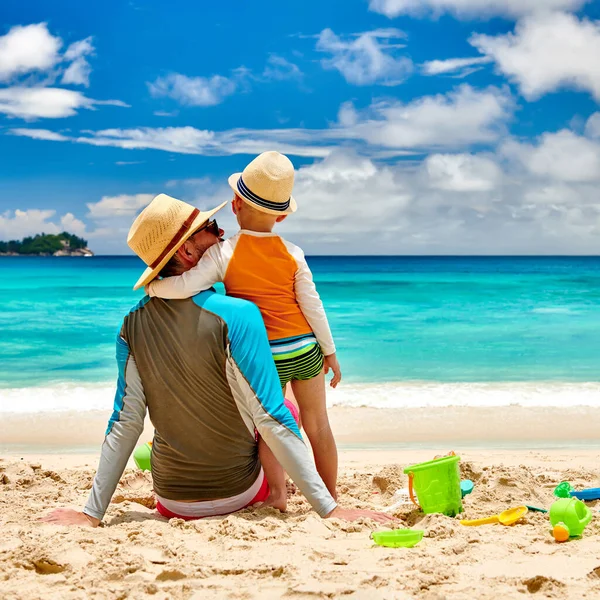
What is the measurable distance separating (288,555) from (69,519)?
0.98 m

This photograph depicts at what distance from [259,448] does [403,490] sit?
1005 mm

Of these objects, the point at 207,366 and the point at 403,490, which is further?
the point at 403,490

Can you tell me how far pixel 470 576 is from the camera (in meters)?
2.38

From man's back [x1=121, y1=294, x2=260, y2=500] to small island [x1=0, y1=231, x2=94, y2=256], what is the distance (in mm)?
93501

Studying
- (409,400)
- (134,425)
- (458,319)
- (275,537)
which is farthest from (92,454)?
(458,319)

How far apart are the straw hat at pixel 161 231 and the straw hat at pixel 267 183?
11.6 inches

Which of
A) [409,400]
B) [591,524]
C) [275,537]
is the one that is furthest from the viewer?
[409,400]

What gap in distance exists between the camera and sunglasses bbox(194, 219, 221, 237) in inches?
119

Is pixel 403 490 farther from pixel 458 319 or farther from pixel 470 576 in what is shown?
pixel 458 319

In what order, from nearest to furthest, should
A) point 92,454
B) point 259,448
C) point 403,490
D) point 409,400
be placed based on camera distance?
1. point 259,448
2. point 403,490
3. point 92,454
4. point 409,400

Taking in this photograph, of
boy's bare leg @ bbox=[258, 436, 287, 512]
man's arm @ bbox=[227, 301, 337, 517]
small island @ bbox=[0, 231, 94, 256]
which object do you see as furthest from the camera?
small island @ bbox=[0, 231, 94, 256]

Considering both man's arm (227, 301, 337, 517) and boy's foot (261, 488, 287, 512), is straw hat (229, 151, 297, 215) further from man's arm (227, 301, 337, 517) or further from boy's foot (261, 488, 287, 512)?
boy's foot (261, 488, 287, 512)

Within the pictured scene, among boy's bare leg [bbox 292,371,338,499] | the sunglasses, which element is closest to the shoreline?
boy's bare leg [bbox 292,371,338,499]

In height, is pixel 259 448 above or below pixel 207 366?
below
